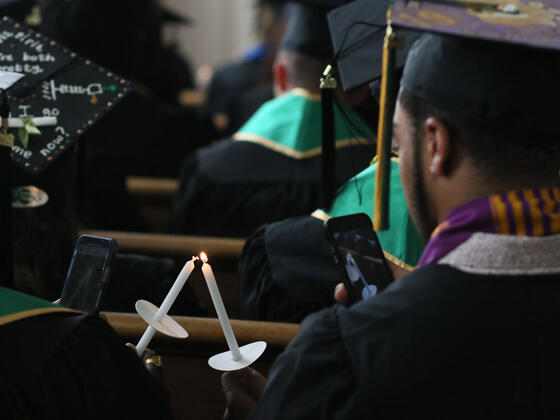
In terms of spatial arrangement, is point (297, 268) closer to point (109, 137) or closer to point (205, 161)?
point (205, 161)

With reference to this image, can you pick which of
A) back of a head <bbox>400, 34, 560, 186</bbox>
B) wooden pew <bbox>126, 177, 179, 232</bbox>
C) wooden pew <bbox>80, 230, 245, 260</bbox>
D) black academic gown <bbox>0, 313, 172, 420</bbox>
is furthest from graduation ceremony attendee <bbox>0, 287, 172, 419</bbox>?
wooden pew <bbox>126, 177, 179, 232</bbox>

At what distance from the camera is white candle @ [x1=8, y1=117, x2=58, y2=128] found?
80.3 inches

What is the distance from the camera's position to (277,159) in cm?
321

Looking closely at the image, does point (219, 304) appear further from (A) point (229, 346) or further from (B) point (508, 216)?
(B) point (508, 216)

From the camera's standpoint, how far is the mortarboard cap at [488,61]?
134 centimetres

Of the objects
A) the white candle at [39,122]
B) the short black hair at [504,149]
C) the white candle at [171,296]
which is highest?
the short black hair at [504,149]

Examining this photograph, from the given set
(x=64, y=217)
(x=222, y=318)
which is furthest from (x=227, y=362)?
(x=64, y=217)

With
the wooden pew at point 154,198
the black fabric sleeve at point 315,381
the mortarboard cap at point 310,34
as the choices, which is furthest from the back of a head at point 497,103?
the wooden pew at point 154,198

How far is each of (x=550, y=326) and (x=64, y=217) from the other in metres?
1.24

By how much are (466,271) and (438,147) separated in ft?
0.63

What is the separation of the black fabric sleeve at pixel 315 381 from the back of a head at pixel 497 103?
34 centimetres

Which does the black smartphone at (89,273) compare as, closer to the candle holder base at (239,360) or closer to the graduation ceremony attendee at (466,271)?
the candle holder base at (239,360)

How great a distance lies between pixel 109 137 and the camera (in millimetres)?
3943

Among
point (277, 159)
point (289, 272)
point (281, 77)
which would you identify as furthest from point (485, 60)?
point (281, 77)
